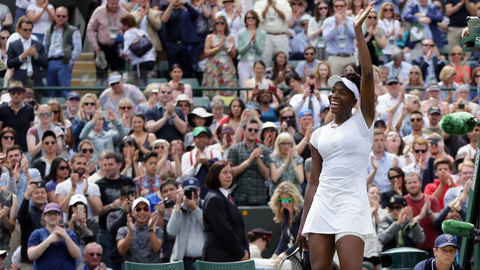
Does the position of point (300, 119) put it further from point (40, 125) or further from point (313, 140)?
point (313, 140)

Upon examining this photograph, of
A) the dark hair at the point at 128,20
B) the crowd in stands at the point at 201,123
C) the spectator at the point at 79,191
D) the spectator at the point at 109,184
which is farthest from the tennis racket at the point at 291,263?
the dark hair at the point at 128,20

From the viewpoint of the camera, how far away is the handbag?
1512 centimetres

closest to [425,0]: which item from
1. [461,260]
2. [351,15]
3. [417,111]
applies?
[351,15]

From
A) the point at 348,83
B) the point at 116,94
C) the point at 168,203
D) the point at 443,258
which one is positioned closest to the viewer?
the point at 348,83

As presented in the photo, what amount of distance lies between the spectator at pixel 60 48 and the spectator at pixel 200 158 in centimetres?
419

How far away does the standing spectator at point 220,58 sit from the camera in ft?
51.0

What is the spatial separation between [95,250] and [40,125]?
3.57 meters

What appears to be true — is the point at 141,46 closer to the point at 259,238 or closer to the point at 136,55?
the point at 136,55

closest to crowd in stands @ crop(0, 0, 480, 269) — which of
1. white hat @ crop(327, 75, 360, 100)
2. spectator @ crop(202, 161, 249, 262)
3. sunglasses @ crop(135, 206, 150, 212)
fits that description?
sunglasses @ crop(135, 206, 150, 212)

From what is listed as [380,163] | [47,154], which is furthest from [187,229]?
[380,163]

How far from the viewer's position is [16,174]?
11.1 m

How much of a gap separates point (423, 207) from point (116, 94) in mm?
5503

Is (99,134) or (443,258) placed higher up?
(99,134)

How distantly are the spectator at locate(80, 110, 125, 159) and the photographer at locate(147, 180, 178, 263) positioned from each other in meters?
2.24
